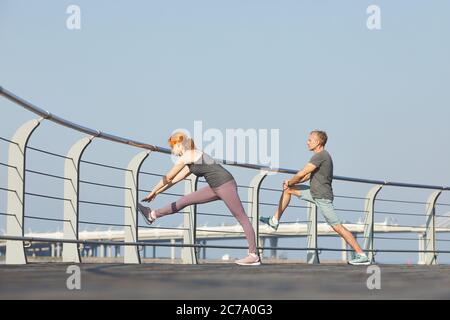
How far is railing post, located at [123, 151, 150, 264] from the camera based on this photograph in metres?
10.1

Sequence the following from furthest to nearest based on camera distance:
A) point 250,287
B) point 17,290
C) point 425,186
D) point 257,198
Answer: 1. point 425,186
2. point 257,198
3. point 250,287
4. point 17,290

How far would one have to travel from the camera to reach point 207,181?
9820 millimetres

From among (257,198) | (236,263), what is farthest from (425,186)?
(236,263)

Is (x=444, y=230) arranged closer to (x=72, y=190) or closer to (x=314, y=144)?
(x=314, y=144)

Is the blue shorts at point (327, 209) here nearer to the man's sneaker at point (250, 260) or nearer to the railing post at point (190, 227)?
the railing post at point (190, 227)

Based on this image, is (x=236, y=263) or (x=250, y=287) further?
(x=236, y=263)

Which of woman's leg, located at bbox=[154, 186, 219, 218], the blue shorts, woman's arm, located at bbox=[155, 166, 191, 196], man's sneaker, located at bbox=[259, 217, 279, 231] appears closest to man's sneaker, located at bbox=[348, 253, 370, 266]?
the blue shorts

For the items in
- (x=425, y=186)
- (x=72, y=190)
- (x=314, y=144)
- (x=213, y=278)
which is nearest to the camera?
(x=213, y=278)

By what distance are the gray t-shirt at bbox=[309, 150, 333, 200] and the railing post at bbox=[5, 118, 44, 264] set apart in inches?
134

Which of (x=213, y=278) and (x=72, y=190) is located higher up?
(x=72, y=190)

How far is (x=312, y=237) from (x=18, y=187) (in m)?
5.07

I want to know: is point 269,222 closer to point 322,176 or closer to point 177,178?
point 322,176
